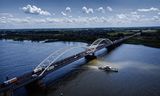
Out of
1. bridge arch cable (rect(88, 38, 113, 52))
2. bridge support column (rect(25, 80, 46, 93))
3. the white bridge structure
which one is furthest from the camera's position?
bridge arch cable (rect(88, 38, 113, 52))

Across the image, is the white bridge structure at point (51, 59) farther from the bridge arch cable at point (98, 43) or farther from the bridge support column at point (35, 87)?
the bridge support column at point (35, 87)

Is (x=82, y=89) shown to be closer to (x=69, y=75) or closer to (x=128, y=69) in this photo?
(x=69, y=75)

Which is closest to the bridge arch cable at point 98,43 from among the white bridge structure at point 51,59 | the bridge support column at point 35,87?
the white bridge structure at point 51,59

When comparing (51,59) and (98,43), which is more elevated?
(98,43)

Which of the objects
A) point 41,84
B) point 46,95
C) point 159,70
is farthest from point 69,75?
point 159,70

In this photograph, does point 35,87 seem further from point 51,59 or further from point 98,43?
point 98,43

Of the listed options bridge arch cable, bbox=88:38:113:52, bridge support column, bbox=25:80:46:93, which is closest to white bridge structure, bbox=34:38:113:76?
bridge arch cable, bbox=88:38:113:52

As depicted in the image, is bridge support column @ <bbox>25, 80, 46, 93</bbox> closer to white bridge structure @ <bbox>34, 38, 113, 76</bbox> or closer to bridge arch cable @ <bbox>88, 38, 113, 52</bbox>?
white bridge structure @ <bbox>34, 38, 113, 76</bbox>

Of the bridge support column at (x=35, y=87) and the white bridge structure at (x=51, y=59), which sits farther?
the white bridge structure at (x=51, y=59)

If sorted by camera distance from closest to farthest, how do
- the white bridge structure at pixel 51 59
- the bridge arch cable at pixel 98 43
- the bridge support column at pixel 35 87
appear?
the bridge support column at pixel 35 87
the white bridge structure at pixel 51 59
the bridge arch cable at pixel 98 43

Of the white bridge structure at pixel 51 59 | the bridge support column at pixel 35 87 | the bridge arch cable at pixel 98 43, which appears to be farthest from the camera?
the bridge arch cable at pixel 98 43

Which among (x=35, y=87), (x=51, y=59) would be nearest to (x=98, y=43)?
(x=51, y=59)
